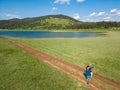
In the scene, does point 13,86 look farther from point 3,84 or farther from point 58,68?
point 58,68

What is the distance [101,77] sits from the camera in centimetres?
2425

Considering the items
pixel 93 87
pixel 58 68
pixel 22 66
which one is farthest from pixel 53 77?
pixel 22 66

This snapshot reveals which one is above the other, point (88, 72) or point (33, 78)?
point (88, 72)

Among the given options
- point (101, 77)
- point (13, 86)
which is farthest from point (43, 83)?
point (101, 77)

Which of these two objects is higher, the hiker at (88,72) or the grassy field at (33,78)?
the hiker at (88,72)

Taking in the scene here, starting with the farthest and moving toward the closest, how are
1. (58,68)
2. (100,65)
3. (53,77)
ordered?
(100,65) → (58,68) → (53,77)

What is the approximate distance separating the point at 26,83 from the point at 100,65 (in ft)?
47.1

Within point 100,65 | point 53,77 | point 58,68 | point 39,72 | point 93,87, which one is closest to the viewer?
point 93,87

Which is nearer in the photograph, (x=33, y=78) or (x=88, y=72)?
(x=88, y=72)

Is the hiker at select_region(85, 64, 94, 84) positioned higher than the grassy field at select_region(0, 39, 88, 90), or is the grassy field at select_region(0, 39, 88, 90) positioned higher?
the hiker at select_region(85, 64, 94, 84)

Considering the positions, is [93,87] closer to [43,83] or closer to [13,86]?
[43,83]

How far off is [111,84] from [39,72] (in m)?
10.5

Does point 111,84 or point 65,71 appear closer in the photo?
point 111,84

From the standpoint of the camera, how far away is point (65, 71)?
1049 inches
